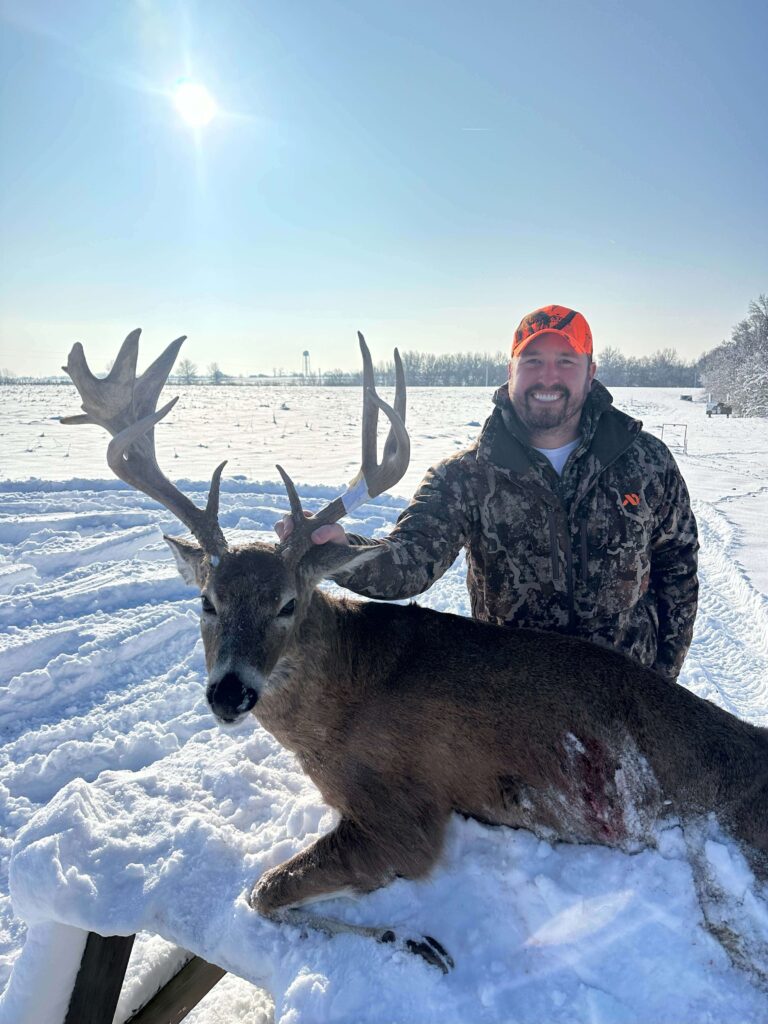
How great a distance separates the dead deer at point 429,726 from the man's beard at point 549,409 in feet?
3.99

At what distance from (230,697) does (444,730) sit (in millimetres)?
1098

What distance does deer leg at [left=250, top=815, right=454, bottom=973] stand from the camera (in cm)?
289

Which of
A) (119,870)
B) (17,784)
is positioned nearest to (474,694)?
(119,870)

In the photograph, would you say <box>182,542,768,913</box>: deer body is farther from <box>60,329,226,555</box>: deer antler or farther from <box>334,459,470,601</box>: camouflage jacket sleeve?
<box>60,329,226,555</box>: deer antler

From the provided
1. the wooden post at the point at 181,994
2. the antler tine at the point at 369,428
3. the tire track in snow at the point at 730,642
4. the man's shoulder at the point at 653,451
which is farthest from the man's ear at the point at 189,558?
the tire track in snow at the point at 730,642

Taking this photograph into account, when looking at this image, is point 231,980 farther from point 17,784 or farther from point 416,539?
point 416,539

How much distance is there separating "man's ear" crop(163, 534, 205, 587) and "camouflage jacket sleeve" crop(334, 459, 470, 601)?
814 mm

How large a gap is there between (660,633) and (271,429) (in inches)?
895

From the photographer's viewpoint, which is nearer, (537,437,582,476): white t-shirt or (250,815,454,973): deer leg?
(250,815,454,973): deer leg

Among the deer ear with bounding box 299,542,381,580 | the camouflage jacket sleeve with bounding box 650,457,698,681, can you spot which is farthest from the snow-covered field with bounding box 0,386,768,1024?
the deer ear with bounding box 299,542,381,580

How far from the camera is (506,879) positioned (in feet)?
9.25

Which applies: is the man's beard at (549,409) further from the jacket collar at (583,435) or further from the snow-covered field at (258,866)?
the snow-covered field at (258,866)

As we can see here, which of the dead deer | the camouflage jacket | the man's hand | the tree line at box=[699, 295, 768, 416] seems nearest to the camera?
the dead deer

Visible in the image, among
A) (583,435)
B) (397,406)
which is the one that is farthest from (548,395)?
(397,406)
